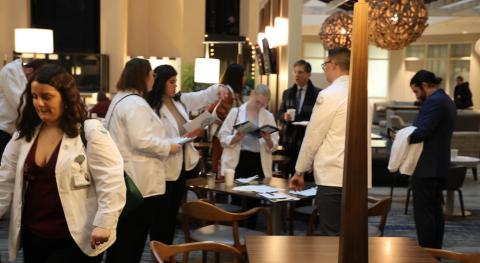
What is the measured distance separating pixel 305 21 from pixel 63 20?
11669 mm

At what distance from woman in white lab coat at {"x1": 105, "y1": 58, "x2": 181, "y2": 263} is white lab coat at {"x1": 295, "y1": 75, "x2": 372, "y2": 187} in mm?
945

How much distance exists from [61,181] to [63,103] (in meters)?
0.34

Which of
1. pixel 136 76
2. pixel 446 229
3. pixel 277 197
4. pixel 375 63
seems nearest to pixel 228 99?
pixel 277 197

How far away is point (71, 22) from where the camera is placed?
1291cm

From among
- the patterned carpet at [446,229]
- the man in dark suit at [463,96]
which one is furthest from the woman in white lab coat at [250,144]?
the man in dark suit at [463,96]

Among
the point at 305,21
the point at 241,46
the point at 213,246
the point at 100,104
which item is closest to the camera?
the point at 213,246

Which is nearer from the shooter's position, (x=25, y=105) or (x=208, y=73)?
(x=25, y=105)

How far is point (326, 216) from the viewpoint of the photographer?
4.11 m

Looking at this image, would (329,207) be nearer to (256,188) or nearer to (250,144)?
(256,188)

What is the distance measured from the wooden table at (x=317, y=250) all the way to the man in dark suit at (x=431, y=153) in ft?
6.64

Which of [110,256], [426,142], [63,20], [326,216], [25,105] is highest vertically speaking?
[63,20]

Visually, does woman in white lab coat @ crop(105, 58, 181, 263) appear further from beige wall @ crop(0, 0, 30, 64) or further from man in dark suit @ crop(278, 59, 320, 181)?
beige wall @ crop(0, 0, 30, 64)

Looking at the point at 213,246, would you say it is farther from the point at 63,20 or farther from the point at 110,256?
the point at 63,20

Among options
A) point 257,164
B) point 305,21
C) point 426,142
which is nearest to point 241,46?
point 257,164
